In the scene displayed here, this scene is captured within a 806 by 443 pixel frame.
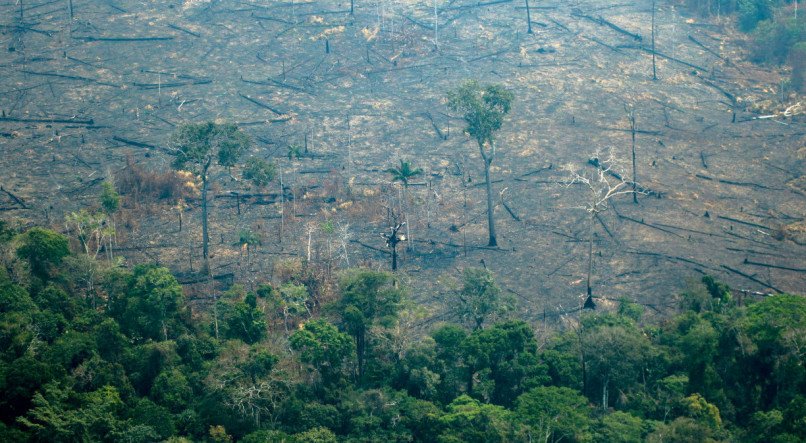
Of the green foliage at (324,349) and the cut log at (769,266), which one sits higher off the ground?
the cut log at (769,266)

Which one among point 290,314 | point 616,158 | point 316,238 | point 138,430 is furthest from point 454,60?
point 138,430

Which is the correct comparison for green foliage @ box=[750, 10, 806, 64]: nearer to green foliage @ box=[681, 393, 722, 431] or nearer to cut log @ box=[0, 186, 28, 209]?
green foliage @ box=[681, 393, 722, 431]

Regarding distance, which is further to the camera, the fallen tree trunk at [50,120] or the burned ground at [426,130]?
the fallen tree trunk at [50,120]

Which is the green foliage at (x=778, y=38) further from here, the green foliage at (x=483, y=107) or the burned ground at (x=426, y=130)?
the green foliage at (x=483, y=107)

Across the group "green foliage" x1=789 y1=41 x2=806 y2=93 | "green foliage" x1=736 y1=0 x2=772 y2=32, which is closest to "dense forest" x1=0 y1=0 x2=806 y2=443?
"green foliage" x1=789 y1=41 x2=806 y2=93

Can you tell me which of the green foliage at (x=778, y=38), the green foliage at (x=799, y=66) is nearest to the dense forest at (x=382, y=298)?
the green foliage at (x=799, y=66)

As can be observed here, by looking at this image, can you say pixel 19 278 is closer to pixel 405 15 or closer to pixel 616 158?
pixel 616 158

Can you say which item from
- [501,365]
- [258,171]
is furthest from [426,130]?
[501,365]

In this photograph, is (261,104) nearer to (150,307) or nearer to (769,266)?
(150,307)
